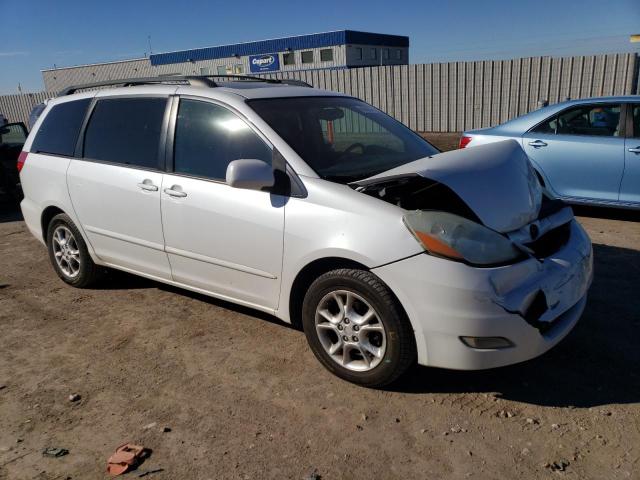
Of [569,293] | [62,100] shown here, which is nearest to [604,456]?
[569,293]

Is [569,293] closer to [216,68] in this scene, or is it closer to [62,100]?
[62,100]

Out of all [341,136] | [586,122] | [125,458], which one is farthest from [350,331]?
[586,122]

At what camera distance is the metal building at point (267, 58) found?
42.8m

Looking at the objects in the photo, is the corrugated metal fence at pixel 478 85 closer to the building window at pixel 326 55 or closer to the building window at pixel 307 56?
the building window at pixel 326 55

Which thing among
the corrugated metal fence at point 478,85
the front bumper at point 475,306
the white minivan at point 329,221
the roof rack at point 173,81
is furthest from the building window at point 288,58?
the front bumper at point 475,306

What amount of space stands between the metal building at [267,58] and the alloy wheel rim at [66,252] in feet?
128

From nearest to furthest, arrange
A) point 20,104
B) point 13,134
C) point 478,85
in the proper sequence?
1. point 13,134
2. point 478,85
3. point 20,104

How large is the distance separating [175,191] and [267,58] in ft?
141

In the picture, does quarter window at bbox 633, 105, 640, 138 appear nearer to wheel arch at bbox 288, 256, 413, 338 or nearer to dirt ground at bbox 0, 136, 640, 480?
dirt ground at bbox 0, 136, 640, 480

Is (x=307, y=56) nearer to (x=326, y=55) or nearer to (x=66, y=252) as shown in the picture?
(x=326, y=55)

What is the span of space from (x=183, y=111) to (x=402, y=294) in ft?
7.40

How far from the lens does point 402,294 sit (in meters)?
2.84

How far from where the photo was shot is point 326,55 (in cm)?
4316

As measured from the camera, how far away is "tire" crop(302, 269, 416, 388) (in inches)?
114
